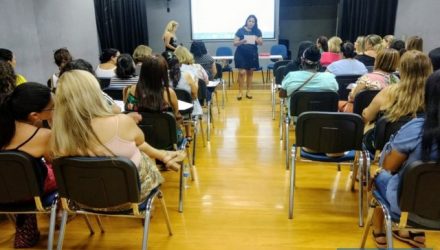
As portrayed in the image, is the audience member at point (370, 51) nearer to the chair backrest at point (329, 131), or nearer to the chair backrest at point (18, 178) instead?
the chair backrest at point (329, 131)

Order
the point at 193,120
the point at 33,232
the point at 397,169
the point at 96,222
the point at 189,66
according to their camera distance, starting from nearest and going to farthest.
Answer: the point at 397,169 → the point at 33,232 → the point at 96,222 → the point at 193,120 → the point at 189,66

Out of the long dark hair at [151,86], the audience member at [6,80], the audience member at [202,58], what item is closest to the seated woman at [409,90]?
the long dark hair at [151,86]

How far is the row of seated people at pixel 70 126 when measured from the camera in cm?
171

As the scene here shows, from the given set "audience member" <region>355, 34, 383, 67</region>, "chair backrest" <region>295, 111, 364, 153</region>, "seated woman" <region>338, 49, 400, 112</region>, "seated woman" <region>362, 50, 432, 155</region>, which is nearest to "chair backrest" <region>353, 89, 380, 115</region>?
"seated woman" <region>338, 49, 400, 112</region>

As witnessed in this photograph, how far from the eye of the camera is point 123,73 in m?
3.49

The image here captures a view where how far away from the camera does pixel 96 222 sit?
256 centimetres

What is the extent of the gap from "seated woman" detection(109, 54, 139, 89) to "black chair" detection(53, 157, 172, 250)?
182 centimetres

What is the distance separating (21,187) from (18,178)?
7 cm

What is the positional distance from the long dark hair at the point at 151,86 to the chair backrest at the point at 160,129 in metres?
0.14

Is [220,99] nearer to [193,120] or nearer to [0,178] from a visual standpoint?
[193,120]

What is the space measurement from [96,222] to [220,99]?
4.18 meters

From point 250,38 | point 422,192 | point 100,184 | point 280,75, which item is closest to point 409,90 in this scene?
point 422,192

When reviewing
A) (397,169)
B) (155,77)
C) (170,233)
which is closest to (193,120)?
(155,77)

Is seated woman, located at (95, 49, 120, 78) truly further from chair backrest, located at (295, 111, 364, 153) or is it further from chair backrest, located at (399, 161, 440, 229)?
chair backrest, located at (399, 161, 440, 229)
